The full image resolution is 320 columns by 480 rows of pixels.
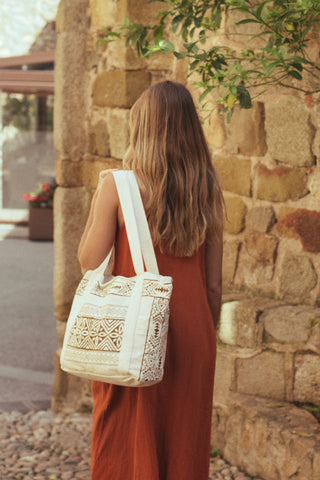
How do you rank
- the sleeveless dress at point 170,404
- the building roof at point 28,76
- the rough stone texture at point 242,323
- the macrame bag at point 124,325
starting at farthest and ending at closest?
1. the building roof at point 28,76
2. the rough stone texture at point 242,323
3. the sleeveless dress at point 170,404
4. the macrame bag at point 124,325

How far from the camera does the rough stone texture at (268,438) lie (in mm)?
2775

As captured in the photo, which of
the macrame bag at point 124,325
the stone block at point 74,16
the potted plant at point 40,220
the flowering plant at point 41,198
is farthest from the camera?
the flowering plant at point 41,198

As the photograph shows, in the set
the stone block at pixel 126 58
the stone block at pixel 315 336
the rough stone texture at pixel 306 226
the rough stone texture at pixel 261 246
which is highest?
the stone block at pixel 126 58

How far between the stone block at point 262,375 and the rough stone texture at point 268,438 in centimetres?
5

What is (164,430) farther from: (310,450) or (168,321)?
(310,450)

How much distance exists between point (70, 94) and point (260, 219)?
131 cm

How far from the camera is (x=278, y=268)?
3.14 m

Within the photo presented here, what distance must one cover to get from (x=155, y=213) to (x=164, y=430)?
0.68 meters

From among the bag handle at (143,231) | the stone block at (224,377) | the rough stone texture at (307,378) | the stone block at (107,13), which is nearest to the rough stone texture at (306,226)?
the rough stone texture at (307,378)

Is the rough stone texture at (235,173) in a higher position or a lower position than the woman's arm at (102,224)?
higher

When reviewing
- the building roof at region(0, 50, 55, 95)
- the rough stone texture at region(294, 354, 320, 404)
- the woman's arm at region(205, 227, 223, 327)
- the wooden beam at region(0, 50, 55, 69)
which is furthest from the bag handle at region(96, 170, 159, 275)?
the wooden beam at region(0, 50, 55, 69)

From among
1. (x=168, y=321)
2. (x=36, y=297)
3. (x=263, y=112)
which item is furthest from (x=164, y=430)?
(x=36, y=297)

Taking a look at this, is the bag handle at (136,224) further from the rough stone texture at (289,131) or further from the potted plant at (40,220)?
the potted plant at (40,220)

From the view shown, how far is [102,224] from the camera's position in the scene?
80.0 inches
